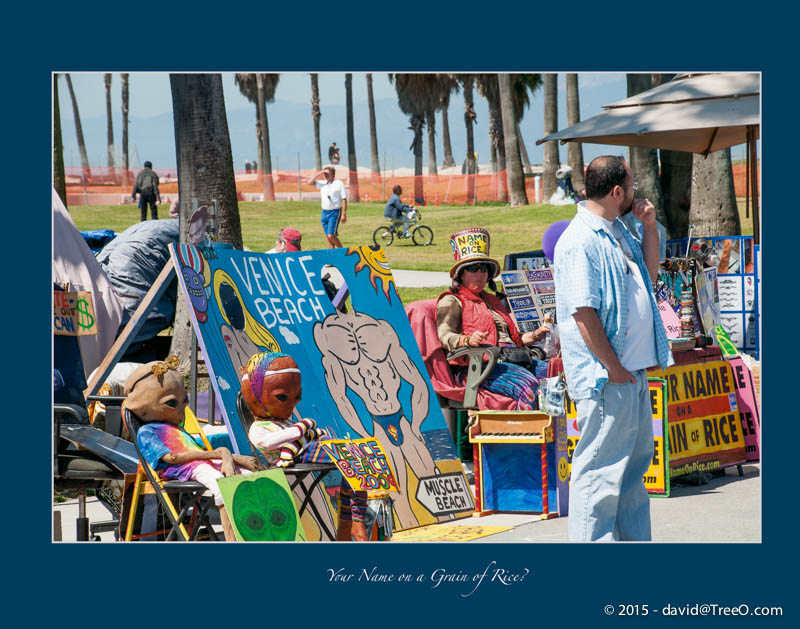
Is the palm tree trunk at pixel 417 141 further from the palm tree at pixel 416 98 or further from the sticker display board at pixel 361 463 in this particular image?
the sticker display board at pixel 361 463

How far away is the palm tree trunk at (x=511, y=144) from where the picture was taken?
24.4 meters

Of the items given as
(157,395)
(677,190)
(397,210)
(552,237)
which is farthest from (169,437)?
(397,210)

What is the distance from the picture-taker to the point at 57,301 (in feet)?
20.6

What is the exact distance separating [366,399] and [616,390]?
91.2 inches

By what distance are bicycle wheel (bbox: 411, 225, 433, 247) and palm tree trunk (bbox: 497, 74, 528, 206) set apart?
3.61m

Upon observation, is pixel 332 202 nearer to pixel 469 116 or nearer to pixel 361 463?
pixel 361 463

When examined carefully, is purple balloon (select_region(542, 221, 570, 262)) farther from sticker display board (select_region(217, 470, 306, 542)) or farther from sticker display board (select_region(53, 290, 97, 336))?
sticker display board (select_region(217, 470, 306, 542))

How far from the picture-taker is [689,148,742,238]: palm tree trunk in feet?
44.8

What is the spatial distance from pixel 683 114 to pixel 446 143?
44136 mm

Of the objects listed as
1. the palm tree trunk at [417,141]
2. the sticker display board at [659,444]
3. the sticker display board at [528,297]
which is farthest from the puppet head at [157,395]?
the palm tree trunk at [417,141]

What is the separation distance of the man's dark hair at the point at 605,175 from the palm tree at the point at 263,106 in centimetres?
2622

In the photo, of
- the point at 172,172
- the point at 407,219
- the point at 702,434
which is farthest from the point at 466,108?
the point at 702,434

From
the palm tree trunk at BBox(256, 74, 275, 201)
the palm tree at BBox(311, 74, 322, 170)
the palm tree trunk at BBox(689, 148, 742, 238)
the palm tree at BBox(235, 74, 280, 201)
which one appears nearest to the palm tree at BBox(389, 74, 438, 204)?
the palm tree at BBox(311, 74, 322, 170)

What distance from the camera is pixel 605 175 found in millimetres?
4500
